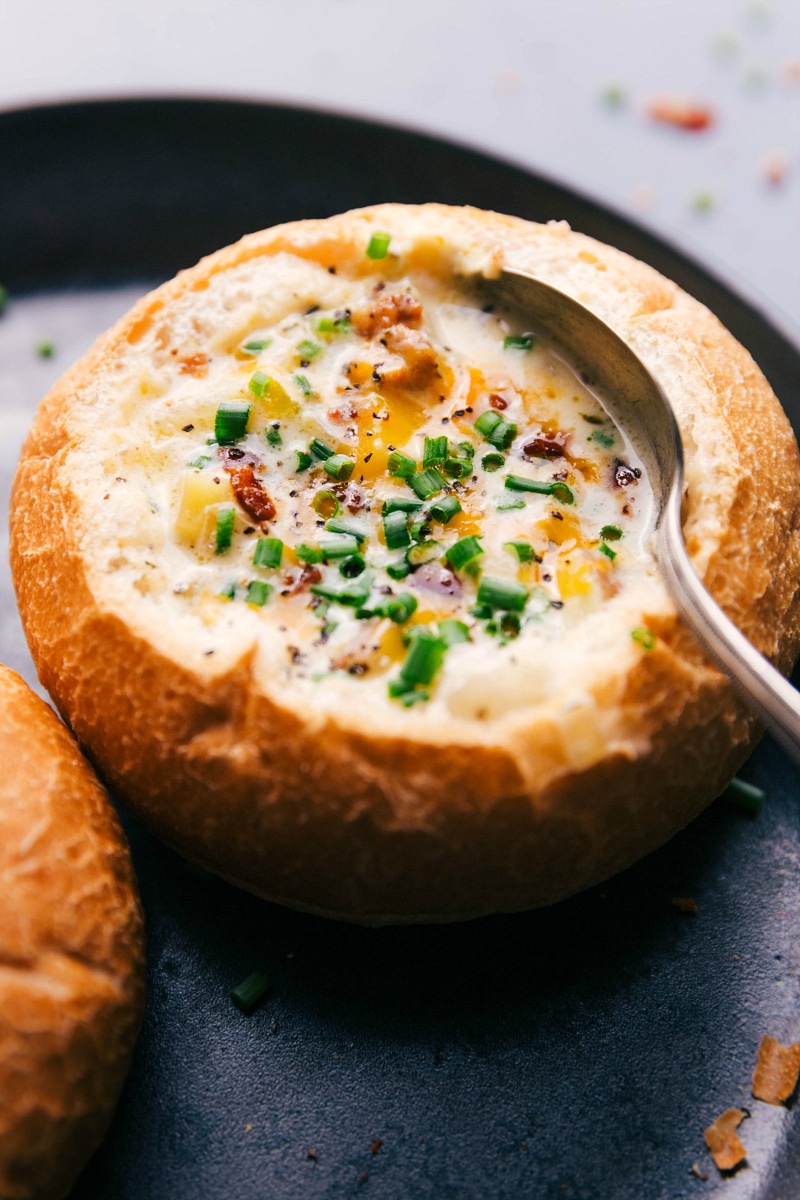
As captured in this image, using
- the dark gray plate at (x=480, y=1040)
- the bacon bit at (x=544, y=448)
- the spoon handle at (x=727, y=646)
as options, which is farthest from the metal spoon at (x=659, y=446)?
the dark gray plate at (x=480, y=1040)

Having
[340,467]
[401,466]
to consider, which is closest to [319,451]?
[340,467]

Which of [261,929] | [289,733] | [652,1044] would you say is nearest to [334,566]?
[289,733]

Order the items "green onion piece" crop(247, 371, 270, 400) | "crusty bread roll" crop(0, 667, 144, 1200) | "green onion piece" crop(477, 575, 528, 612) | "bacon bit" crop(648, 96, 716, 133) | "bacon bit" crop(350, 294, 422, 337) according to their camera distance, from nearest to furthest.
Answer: "crusty bread roll" crop(0, 667, 144, 1200) < "green onion piece" crop(477, 575, 528, 612) < "green onion piece" crop(247, 371, 270, 400) < "bacon bit" crop(350, 294, 422, 337) < "bacon bit" crop(648, 96, 716, 133)

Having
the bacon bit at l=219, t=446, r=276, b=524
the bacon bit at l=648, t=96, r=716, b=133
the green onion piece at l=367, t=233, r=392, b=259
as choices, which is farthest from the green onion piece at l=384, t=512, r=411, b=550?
the bacon bit at l=648, t=96, r=716, b=133

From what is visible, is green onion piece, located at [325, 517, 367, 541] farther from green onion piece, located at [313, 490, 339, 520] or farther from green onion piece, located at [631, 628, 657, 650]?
green onion piece, located at [631, 628, 657, 650]

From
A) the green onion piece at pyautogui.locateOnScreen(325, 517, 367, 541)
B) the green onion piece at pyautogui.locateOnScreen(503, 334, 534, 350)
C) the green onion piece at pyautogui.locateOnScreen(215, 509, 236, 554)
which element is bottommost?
the green onion piece at pyautogui.locateOnScreen(215, 509, 236, 554)

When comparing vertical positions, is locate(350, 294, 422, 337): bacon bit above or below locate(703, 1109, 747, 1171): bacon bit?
above

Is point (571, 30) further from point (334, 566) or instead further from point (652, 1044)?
point (652, 1044)
